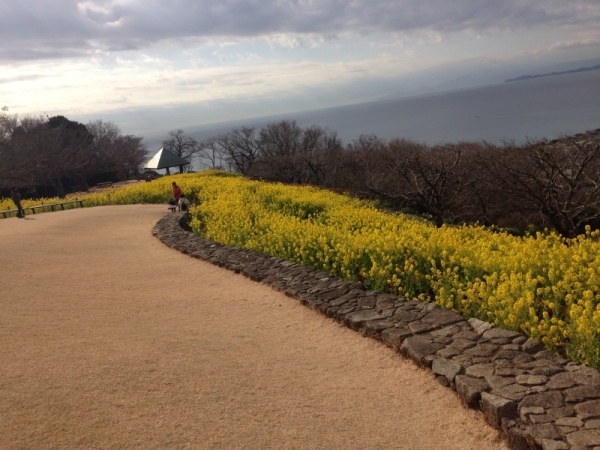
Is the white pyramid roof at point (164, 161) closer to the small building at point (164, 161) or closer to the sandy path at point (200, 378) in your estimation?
the small building at point (164, 161)

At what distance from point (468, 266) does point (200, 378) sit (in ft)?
13.5

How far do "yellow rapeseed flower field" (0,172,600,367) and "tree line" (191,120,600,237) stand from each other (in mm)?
3939

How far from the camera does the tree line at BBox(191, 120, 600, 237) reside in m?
12.8

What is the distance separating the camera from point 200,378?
4.43 meters

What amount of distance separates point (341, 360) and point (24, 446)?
2.89 m

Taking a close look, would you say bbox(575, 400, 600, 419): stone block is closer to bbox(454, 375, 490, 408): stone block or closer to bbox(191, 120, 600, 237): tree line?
bbox(454, 375, 490, 408): stone block

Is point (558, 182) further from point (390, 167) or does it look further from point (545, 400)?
point (545, 400)

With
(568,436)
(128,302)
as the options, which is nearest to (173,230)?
(128,302)

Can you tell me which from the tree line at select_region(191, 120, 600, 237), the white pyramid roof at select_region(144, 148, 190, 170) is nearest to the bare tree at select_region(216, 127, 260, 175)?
the tree line at select_region(191, 120, 600, 237)

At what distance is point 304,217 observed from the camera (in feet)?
44.9

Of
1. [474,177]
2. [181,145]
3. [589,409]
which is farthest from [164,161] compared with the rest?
[181,145]

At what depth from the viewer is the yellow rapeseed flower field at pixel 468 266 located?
16.1 feet

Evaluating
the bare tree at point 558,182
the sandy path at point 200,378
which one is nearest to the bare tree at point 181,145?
the bare tree at point 558,182

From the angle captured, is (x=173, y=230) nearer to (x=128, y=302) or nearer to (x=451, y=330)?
(x=128, y=302)
